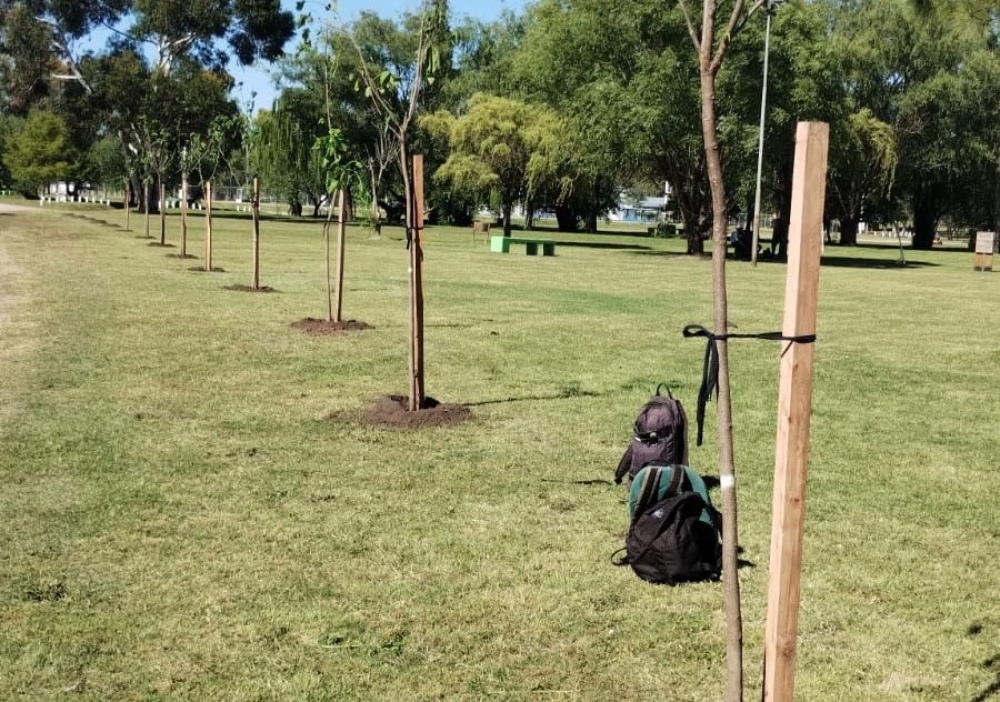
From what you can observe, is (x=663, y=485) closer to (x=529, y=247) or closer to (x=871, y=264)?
(x=529, y=247)

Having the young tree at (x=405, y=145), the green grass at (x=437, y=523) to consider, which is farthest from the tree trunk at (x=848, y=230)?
the young tree at (x=405, y=145)

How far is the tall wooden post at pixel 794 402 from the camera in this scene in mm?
2553

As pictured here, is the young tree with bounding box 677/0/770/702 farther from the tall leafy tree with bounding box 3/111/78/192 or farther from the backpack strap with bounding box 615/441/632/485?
the tall leafy tree with bounding box 3/111/78/192

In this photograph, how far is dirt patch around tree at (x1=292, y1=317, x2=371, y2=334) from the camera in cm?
1226

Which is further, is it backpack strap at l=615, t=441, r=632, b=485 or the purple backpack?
backpack strap at l=615, t=441, r=632, b=485

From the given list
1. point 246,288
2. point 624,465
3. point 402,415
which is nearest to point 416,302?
point 402,415

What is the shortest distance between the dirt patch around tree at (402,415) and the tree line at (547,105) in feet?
7.45

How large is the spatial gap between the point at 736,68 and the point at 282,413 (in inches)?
1040

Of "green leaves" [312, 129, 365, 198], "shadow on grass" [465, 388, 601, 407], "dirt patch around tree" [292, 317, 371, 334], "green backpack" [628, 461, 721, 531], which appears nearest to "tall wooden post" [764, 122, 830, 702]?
"green backpack" [628, 461, 721, 531]

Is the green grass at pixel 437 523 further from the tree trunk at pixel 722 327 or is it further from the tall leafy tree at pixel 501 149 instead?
the tall leafy tree at pixel 501 149

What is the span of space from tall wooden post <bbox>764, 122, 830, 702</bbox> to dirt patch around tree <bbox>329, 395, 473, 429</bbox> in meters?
4.87

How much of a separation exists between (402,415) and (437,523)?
7.75 ft

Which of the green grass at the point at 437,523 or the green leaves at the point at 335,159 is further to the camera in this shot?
the green leaves at the point at 335,159

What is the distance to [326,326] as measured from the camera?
12.4 m
